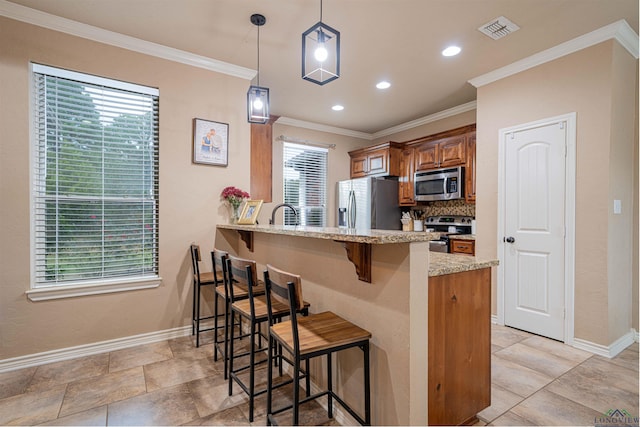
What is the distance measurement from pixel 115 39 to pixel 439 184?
4.27 m

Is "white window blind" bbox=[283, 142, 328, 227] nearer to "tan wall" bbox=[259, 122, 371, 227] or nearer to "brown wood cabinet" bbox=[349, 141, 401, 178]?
"tan wall" bbox=[259, 122, 371, 227]

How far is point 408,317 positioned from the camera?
4.62ft

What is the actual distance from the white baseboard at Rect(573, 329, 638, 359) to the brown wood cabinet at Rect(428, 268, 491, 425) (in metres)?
1.69

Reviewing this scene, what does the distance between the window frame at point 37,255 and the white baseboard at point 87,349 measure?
18.3 inches

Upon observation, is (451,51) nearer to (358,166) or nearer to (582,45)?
(582,45)

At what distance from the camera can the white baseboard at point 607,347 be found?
8.73ft

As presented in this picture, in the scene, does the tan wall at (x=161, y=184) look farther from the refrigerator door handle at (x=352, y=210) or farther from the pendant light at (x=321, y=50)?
the refrigerator door handle at (x=352, y=210)

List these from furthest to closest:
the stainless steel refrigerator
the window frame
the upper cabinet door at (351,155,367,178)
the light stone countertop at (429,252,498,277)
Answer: the upper cabinet door at (351,155,367,178)
the stainless steel refrigerator
the window frame
the light stone countertop at (429,252,498,277)

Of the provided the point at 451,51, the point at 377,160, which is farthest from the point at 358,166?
the point at 451,51

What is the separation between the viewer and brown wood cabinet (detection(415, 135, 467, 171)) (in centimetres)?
429

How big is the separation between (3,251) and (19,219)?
0.89 ft

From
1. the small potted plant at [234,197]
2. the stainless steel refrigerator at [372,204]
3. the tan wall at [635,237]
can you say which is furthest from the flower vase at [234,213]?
the tan wall at [635,237]

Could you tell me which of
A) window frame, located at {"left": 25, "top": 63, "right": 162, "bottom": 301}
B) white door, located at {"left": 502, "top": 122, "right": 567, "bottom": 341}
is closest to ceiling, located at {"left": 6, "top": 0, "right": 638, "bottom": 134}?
window frame, located at {"left": 25, "top": 63, "right": 162, "bottom": 301}

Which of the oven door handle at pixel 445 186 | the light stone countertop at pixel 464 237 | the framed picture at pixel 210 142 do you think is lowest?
the light stone countertop at pixel 464 237
